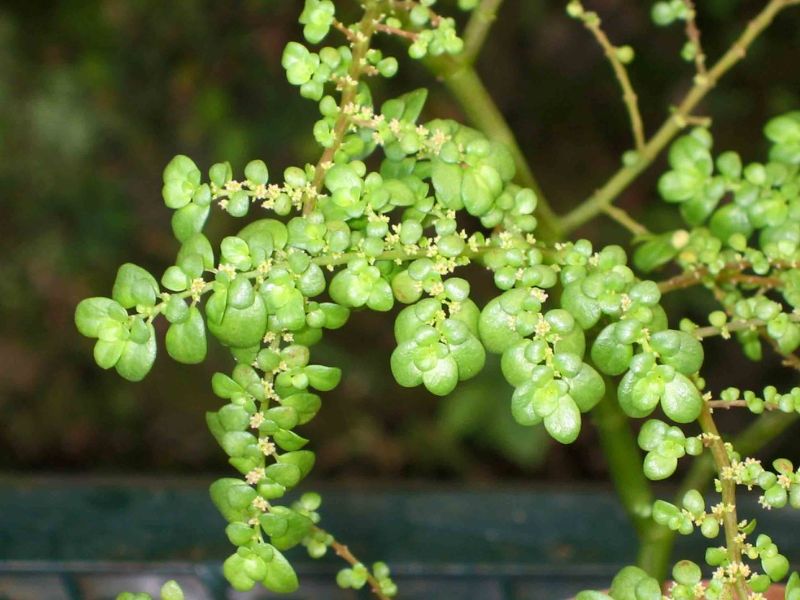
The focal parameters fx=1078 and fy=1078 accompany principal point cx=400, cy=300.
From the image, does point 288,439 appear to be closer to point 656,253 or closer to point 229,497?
point 229,497

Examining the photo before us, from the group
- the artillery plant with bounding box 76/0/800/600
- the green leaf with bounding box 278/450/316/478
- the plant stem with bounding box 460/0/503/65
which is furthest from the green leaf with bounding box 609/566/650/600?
the plant stem with bounding box 460/0/503/65

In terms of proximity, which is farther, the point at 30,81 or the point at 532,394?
the point at 30,81

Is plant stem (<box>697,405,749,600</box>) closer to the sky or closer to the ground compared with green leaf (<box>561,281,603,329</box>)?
closer to the ground

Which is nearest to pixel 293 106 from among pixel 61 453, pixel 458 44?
pixel 61 453

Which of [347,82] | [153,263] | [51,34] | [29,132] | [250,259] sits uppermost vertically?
[51,34]

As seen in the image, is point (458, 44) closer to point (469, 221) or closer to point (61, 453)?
point (469, 221)

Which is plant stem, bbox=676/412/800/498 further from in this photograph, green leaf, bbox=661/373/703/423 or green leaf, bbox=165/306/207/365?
A: green leaf, bbox=165/306/207/365

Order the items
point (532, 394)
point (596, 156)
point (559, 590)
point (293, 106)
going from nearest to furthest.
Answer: point (532, 394)
point (559, 590)
point (293, 106)
point (596, 156)
